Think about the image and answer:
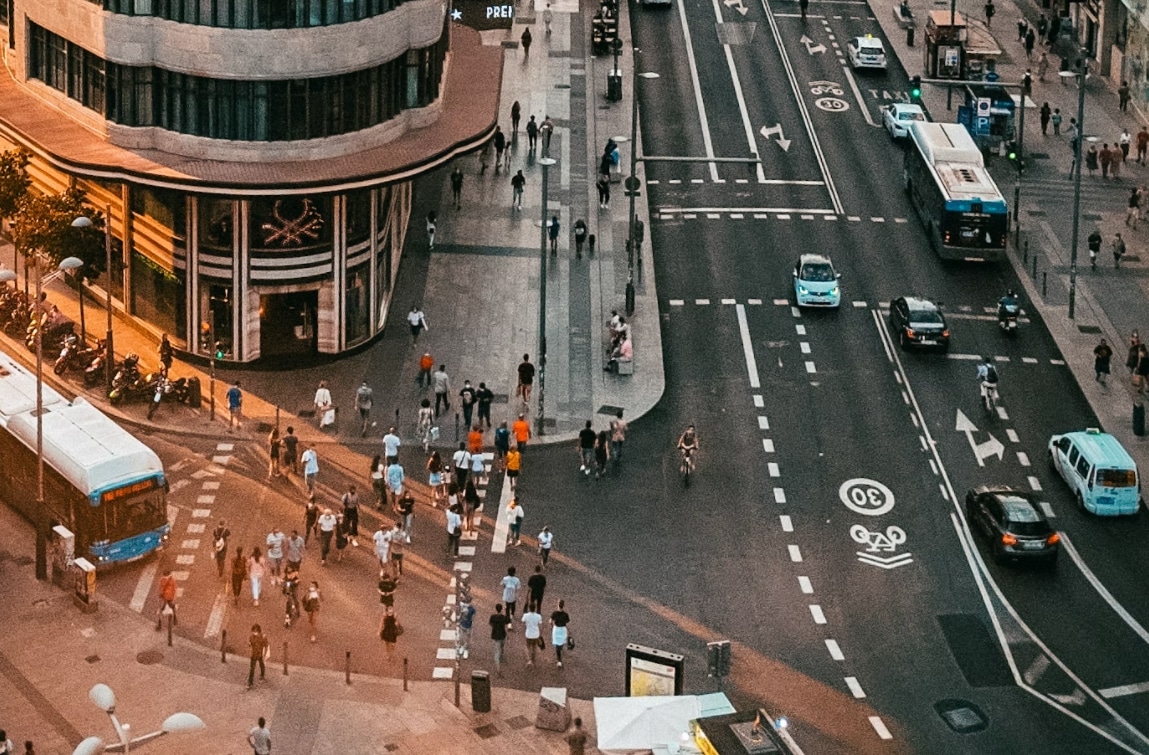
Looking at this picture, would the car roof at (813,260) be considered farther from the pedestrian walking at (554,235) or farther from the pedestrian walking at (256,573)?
the pedestrian walking at (256,573)

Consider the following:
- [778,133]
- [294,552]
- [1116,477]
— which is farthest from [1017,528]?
[778,133]

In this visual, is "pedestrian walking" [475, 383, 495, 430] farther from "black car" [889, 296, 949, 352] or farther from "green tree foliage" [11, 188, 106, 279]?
"black car" [889, 296, 949, 352]

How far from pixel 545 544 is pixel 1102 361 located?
25.5m

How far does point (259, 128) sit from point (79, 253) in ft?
26.4

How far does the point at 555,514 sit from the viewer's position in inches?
2862

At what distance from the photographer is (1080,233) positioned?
98.6 metres

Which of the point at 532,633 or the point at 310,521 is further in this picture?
the point at 310,521

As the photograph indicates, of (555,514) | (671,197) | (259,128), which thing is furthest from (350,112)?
(671,197)

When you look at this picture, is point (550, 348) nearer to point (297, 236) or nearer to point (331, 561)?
point (297, 236)

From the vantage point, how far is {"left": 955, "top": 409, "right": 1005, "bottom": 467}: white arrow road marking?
7725 cm

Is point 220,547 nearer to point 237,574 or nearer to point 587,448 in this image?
point 237,574

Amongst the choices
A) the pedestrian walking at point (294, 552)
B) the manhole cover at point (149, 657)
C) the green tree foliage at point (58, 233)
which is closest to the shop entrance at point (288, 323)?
the green tree foliage at point (58, 233)

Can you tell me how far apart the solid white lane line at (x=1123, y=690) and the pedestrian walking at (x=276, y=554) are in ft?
77.4

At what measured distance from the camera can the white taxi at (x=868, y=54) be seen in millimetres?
119938
